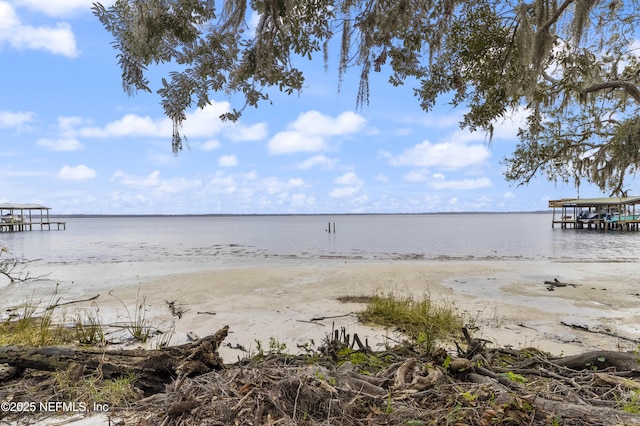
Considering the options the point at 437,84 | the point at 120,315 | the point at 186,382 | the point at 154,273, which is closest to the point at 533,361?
the point at 186,382

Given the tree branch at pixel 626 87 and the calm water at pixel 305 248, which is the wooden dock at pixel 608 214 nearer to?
the calm water at pixel 305 248

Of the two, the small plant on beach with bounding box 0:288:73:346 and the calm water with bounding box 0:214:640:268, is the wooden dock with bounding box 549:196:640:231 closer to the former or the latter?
the calm water with bounding box 0:214:640:268

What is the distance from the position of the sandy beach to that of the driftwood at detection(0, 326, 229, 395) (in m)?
1.06

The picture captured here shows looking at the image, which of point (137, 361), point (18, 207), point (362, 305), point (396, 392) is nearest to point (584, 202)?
point (362, 305)

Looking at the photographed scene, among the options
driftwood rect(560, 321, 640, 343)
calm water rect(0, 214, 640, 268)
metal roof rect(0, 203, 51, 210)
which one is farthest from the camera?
metal roof rect(0, 203, 51, 210)

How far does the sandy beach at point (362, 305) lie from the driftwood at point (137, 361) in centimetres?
106

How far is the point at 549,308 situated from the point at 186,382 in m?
8.86

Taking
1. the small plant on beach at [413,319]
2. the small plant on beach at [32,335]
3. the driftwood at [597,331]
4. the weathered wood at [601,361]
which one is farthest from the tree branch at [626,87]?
the small plant on beach at [32,335]

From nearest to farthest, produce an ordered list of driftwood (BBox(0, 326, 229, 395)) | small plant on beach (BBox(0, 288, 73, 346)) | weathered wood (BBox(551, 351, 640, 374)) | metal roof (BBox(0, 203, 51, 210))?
weathered wood (BBox(551, 351, 640, 374))
driftwood (BBox(0, 326, 229, 395))
small plant on beach (BBox(0, 288, 73, 346))
metal roof (BBox(0, 203, 51, 210))

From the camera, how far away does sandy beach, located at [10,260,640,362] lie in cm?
611

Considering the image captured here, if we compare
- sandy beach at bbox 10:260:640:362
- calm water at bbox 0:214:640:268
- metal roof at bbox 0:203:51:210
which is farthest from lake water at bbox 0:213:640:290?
metal roof at bbox 0:203:51:210

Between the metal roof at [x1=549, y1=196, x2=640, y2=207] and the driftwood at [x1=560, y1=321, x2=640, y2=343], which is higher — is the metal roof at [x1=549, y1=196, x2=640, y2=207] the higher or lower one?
the higher one

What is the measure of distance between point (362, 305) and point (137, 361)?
6047 mm

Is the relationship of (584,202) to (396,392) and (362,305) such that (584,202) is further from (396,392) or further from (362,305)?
(396,392)
